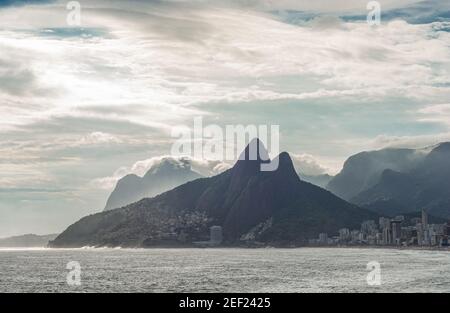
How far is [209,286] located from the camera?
463 ft

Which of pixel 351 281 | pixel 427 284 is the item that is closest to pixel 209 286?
pixel 351 281
